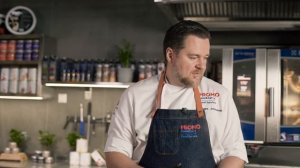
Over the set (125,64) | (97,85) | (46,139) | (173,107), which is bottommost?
(46,139)

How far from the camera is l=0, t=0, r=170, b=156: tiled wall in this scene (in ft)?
Result: 16.3

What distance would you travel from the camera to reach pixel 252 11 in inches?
151

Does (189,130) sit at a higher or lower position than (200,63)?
lower

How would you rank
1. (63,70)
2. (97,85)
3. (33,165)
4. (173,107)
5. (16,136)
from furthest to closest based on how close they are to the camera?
(16,136) → (63,70) → (97,85) → (33,165) → (173,107)

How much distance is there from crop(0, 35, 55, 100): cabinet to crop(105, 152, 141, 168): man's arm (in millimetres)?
3049

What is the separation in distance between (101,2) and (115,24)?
0.97 ft

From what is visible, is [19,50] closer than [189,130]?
No

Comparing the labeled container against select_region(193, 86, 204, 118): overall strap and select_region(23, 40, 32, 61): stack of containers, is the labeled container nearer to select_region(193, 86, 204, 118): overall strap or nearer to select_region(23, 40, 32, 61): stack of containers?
select_region(23, 40, 32, 61): stack of containers

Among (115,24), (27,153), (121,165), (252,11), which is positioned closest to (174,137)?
(121,165)

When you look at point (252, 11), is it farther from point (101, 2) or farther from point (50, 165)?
point (50, 165)

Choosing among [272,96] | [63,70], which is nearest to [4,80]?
[63,70]

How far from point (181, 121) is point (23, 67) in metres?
3.48

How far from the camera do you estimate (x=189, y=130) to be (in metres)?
1.90

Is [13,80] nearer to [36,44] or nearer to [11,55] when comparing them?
[11,55]
